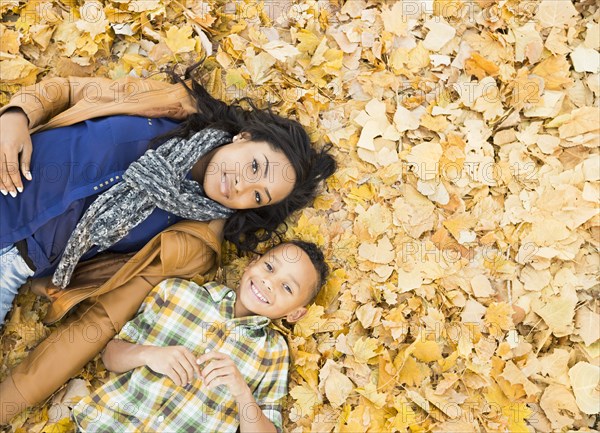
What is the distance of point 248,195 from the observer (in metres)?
2.05

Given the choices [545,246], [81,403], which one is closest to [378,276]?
[545,246]

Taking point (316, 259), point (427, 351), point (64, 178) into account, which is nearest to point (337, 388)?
point (427, 351)

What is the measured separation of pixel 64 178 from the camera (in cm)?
199

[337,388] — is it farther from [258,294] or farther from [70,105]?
[70,105]

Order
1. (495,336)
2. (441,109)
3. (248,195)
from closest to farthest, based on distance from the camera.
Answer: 1. (248,195)
2. (495,336)
3. (441,109)

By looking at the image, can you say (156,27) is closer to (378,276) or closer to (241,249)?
(241,249)

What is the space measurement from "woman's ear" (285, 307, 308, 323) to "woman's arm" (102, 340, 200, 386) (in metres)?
0.38

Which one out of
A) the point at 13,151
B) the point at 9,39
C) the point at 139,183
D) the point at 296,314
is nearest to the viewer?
the point at 13,151

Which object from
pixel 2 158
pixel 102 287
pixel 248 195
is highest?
pixel 2 158

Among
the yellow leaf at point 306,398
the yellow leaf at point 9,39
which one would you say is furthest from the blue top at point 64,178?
the yellow leaf at point 306,398

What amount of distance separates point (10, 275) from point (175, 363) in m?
0.67

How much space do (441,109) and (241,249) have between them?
3.20 ft

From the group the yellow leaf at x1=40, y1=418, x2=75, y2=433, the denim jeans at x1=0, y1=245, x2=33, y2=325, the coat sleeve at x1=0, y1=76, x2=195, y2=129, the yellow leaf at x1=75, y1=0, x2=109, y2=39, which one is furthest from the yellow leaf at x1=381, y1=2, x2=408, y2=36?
the yellow leaf at x1=40, y1=418, x2=75, y2=433

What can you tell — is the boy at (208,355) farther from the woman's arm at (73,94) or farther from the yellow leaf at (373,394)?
the woman's arm at (73,94)
